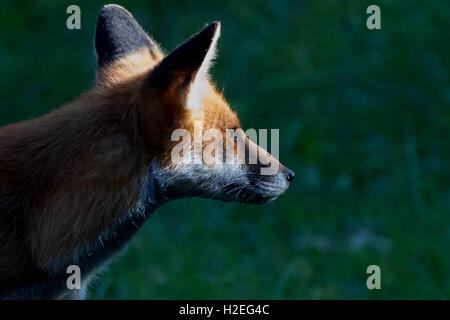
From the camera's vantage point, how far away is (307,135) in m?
6.79

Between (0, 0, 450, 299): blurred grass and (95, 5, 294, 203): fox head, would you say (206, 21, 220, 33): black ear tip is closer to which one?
(95, 5, 294, 203): fox head

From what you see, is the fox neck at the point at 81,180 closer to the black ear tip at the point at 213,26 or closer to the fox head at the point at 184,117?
the fox head at the point at 184,117

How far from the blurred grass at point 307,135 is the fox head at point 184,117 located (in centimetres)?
128

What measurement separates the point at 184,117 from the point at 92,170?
1.70 ft

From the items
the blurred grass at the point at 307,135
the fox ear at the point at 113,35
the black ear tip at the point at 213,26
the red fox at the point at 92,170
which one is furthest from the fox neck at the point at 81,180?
the blurred grass at the point at 307,135

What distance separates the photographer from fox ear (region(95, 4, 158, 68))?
13.7ft

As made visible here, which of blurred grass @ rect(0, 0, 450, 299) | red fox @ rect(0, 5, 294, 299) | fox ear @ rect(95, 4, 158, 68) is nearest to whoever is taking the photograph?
red fox @ rect(0, 5, 294, 299)

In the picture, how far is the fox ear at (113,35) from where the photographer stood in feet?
13.7

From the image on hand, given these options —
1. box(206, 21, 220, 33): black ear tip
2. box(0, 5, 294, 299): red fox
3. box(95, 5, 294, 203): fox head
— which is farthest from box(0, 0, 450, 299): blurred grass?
box(206, 21, 220, 33): black ear tip

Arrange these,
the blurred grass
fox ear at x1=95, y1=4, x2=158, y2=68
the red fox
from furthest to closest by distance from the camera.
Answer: the blurred grass, fox ear at x1=95, y1=4, x2=158, y2=68, the red fox

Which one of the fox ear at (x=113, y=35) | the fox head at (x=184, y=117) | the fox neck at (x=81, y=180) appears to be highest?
the fox ear at (x=113, y=35)

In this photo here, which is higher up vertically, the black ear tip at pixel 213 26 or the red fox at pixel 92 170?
the black ear tip at pixel 213 26

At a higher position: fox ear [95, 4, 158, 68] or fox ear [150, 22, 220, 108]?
fox ear [95, 4, 158, 68]

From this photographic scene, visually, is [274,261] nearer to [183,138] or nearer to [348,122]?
[348,122]
